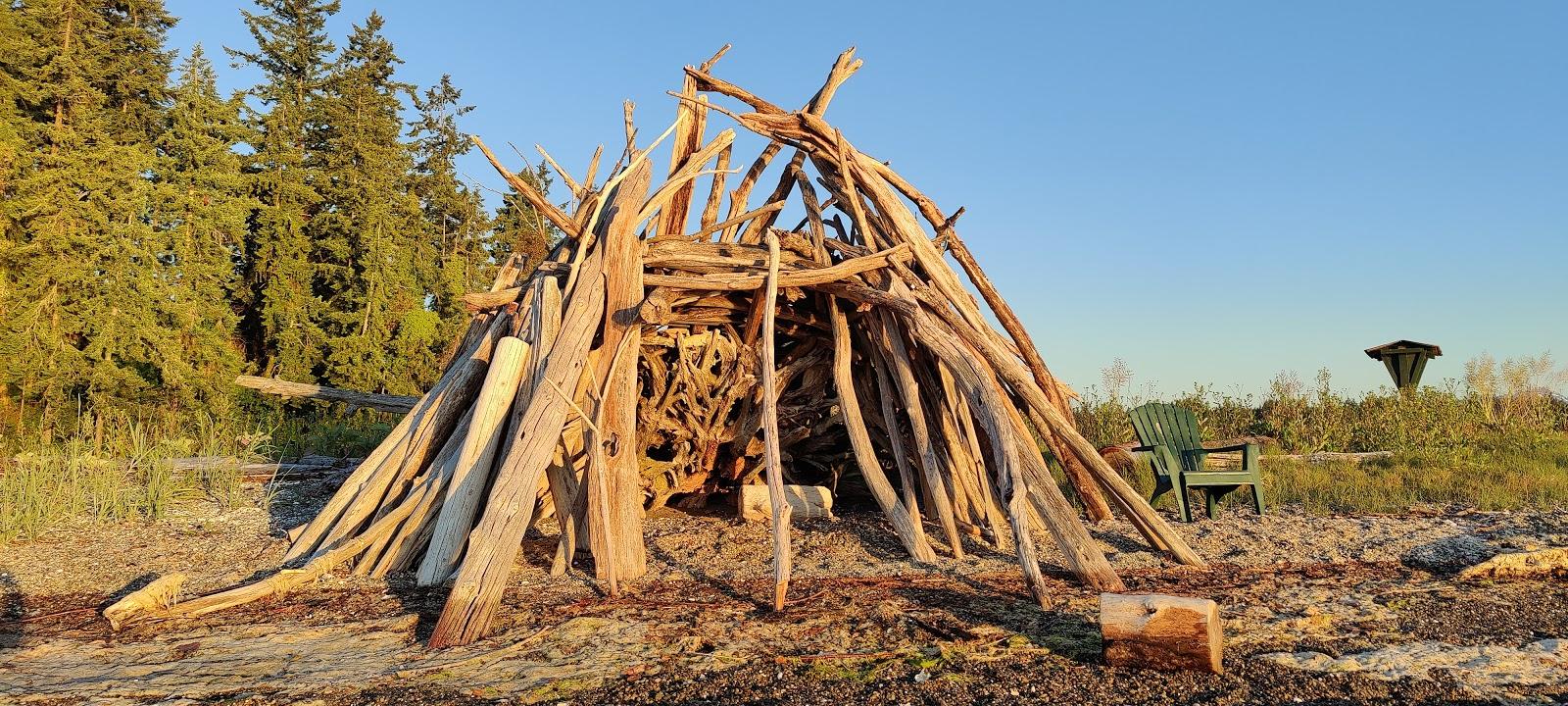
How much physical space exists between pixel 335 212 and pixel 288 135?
201 centimetres

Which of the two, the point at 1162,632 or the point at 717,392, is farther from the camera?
the point at 717,392

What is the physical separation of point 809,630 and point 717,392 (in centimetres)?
257

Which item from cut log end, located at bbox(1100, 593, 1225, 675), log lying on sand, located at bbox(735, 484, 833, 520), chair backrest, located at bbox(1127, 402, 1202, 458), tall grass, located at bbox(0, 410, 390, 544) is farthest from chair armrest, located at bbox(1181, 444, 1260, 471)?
tall grass, located at bbox(0, 410, 390, 544)

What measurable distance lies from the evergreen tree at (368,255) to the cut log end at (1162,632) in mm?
15477

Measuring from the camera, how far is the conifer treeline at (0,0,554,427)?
41.8 feet

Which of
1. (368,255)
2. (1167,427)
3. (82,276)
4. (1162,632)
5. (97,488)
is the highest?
(368,255)

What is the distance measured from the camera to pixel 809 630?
143 inches

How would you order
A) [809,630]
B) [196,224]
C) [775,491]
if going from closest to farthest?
[809,630], [775,491], [196,224]

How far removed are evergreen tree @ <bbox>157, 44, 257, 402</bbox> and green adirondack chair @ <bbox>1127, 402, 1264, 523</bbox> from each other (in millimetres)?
12452

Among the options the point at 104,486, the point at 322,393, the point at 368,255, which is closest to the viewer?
the point at 104,486

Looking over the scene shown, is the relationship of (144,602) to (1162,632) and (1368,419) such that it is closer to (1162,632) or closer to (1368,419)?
(1162,632)

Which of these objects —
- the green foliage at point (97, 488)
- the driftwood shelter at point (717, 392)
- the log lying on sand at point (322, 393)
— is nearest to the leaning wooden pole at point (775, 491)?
the driftwood shelter at point (717, 392)

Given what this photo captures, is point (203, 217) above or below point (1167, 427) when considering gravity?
above

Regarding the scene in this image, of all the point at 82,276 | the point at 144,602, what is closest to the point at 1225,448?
the point at 144,602
